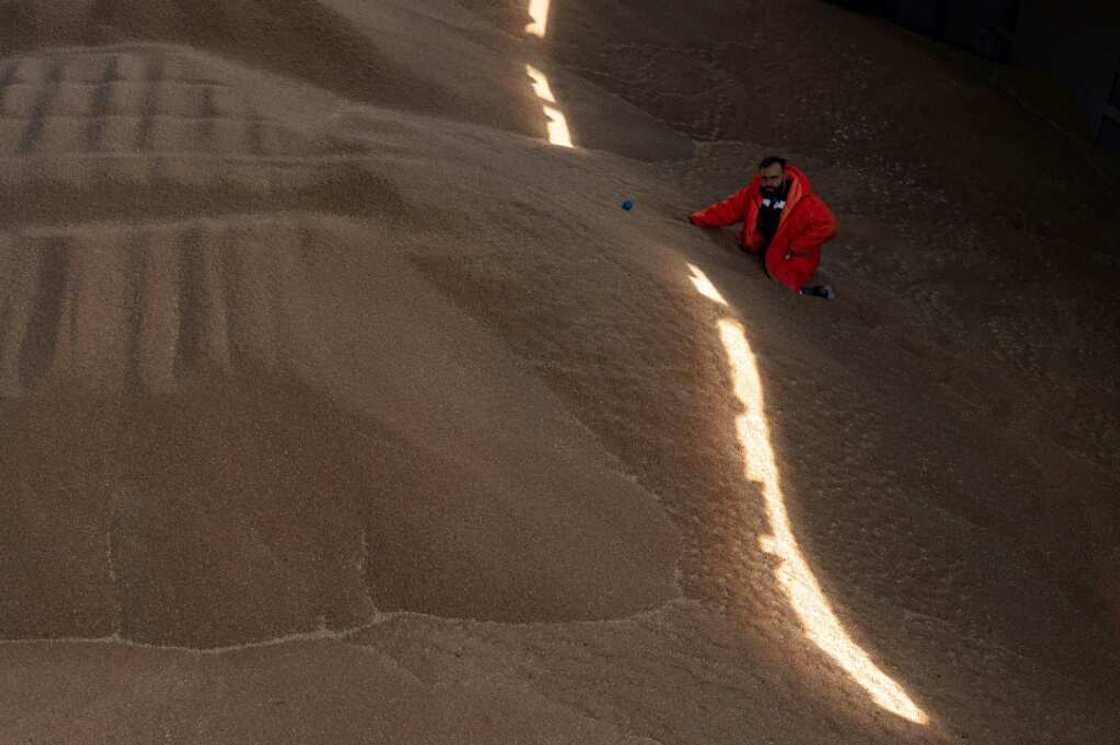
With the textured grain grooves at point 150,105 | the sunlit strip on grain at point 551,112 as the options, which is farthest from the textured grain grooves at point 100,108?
the sunlit strip on grain at point 551,112

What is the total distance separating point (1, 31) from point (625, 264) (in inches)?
121

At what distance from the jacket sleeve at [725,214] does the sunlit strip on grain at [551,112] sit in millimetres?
938

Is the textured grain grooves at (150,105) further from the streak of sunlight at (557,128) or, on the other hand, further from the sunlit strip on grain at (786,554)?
the sunlit strip on grain at (786,554)

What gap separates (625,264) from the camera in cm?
429

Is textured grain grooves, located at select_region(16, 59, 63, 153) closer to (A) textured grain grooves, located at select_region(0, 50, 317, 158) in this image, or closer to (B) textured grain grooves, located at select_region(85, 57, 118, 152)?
(A) textured grain grooves, located at select_region(0, 50, 317, 158)

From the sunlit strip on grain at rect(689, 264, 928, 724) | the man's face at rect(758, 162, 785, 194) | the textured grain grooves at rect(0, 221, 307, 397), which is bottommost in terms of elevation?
the sunlit strip on grain at rect(689, 264, 928, 724)

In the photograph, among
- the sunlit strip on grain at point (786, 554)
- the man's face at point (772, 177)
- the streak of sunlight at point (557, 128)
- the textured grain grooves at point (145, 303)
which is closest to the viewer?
the sunlit strip on grain at point (786, 554)

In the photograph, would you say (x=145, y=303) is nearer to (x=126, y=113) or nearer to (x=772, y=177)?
(x=126, y=113)

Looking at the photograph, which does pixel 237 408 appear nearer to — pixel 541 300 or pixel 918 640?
pixel 541 300

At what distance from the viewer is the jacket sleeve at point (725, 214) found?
203 inches

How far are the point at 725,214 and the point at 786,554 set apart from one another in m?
2.06

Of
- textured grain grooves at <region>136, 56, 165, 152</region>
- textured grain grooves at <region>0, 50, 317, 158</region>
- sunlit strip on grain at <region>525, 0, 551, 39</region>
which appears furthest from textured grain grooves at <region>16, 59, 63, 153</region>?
sunlit strip on grain at <region>525, 0, 551, 39</region>

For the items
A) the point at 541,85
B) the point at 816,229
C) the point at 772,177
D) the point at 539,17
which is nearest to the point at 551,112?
the point at 541,85

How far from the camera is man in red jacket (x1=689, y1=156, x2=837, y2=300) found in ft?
16.6
